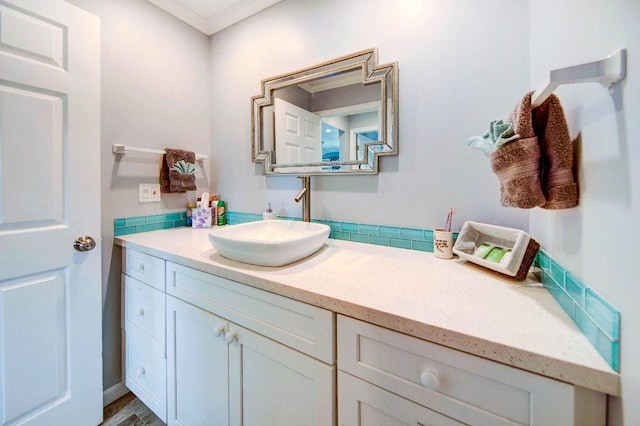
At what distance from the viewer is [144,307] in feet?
4.07

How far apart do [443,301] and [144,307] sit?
1319 millimetres

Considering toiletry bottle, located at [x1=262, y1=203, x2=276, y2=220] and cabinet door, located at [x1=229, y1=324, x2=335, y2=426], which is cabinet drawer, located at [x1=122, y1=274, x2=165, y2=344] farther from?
toiletry bottle, located at [x1=262, y1=203, x2=276, y2=220]

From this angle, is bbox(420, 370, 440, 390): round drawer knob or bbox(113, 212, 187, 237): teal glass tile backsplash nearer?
bbox(420, 370, 440, 390): round drawer knob

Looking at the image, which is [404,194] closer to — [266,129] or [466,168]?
[466,168]

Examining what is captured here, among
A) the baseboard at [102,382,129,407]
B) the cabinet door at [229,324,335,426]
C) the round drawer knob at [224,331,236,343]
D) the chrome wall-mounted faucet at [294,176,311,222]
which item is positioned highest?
the chrome wall-mounted faucet at [294,176,311,222]

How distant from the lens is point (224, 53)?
5.82ft

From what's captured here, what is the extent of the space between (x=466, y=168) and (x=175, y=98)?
1.73 m

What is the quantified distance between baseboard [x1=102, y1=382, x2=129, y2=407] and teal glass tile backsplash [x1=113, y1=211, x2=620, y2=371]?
2.74 ft

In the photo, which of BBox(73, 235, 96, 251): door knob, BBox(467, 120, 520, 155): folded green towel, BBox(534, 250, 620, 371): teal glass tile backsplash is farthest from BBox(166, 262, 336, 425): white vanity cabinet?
BBox(467, 120, 520, 155): folded green towel

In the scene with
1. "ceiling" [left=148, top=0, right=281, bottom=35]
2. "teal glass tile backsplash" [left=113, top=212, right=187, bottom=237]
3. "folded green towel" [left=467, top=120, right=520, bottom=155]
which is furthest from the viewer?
"ceiling" [left=148, top=0, right=281, bottom=35]

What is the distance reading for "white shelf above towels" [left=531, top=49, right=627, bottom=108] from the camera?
1.39 feet

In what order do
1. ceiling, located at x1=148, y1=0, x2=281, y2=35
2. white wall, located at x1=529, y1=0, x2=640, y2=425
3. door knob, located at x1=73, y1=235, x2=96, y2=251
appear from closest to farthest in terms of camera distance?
1. white wall, located at x1=529, y1=0, x2=640, y2=425
2. door knob, located at x1=73, y1=235, x2=96, y2=251
3. ceiling, located at x1=148, y1=0, x2=281, y2=35

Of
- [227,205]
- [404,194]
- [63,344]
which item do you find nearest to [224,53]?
[227,205]

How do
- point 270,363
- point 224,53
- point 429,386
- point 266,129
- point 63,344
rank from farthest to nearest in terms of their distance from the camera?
1. point 224,53
2. point 266,129
3. point 63,344
4. point 270,363
5. point 429,386
